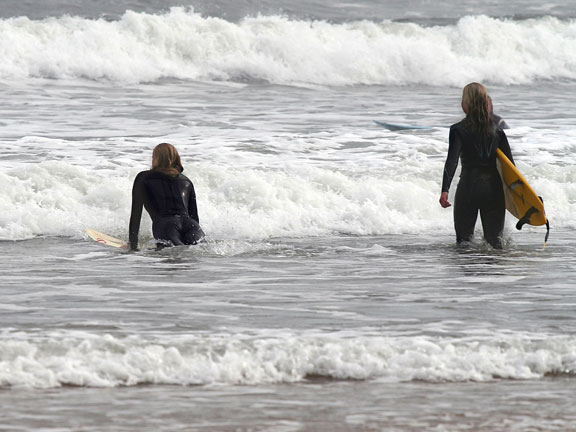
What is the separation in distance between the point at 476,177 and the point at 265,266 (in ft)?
5.94

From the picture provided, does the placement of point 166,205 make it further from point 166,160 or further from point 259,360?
point 259,360

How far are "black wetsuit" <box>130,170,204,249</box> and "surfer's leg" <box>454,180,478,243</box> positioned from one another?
85.6 inches

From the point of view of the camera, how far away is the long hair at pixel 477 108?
7715mm

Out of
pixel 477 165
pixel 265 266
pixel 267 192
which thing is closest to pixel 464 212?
pixel 477 165

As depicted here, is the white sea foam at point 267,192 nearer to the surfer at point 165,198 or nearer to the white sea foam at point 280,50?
the surfer at point 165,198

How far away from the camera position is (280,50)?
2842 cm

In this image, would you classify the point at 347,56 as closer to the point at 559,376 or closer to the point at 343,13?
the point at 343,13

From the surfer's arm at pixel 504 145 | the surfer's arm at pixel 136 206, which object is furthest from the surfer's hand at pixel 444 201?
the surfer's arm at pixel 136 206

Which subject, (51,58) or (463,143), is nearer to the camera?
(463,143)

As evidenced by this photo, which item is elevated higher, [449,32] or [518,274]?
[449,32]

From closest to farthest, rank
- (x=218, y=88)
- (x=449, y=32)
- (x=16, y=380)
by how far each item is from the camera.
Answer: (x=16, y=380) → (x=218, y=88) → (x=449, y=32)

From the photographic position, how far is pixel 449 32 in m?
31.5

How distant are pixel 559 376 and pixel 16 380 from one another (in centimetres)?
256

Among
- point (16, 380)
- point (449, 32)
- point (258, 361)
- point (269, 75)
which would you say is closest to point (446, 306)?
point (258, 361)
